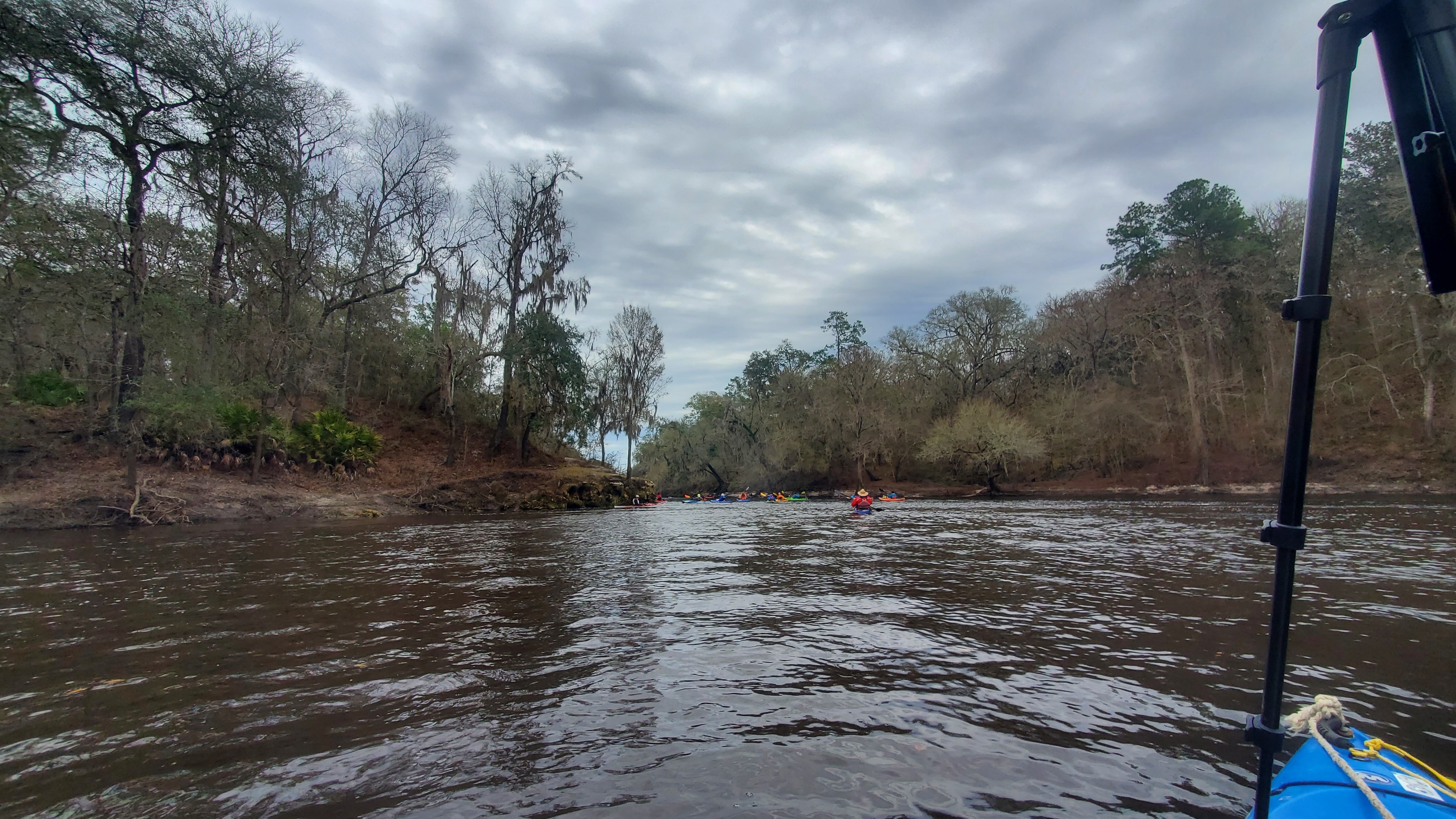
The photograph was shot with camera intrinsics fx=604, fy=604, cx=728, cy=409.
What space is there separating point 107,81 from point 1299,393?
2542 centimetres

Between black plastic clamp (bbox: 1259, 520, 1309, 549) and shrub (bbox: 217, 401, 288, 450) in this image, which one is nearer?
black plastic clamp (bbox: 1259, 520, 1309, 549)

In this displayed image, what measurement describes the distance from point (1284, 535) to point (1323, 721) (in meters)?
1.02

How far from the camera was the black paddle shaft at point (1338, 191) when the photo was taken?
1.63 meters

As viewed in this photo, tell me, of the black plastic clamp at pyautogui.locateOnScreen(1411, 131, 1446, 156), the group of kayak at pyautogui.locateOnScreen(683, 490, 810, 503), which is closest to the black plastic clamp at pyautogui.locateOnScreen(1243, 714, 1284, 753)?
the black plastic clamp at pyautogui.locateOnScreen(1411, 131, 1446, 156)

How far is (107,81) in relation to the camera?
16531 millimetres

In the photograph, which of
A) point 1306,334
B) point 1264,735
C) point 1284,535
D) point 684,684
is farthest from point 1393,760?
point 684,684

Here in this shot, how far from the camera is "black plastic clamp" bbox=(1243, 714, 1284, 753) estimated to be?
5.60 feet

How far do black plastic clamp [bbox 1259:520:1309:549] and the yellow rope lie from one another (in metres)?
1.02

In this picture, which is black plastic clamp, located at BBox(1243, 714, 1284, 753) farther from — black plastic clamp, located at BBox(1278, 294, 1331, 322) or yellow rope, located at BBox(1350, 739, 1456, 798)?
black plastic clamp, located at BBox(1278, 294, 1331, 322)

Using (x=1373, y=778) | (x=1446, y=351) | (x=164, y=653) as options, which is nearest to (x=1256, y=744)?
(x=1373, y=778)

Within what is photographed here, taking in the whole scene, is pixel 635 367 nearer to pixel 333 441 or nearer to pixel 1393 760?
pixel 333 441

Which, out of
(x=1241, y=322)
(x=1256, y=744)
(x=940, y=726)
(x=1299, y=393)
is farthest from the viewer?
(x=1241, y=322)

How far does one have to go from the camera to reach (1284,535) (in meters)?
1.81

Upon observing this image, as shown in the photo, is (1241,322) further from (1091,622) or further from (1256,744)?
(1256,744)
